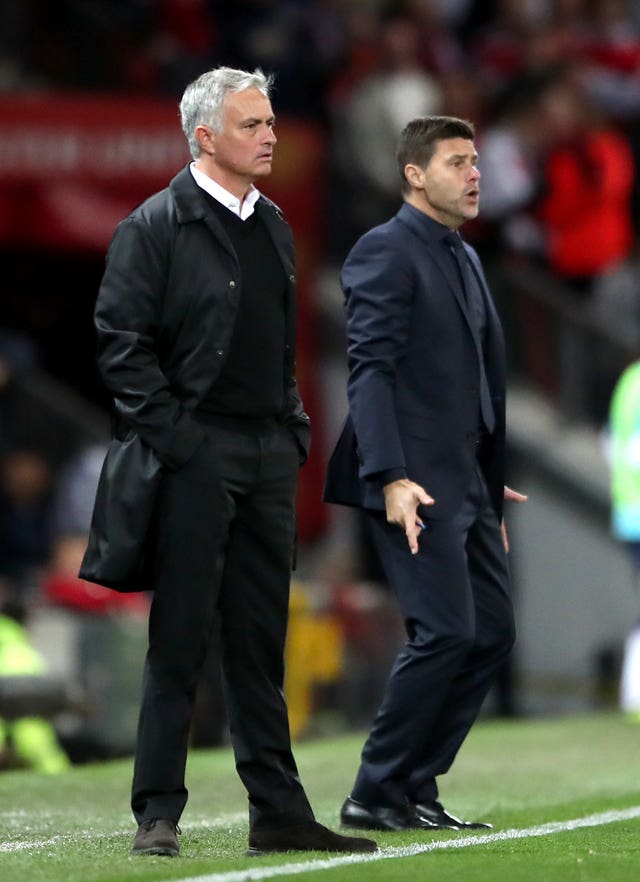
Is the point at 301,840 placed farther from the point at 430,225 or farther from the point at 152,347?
the point at 430,225

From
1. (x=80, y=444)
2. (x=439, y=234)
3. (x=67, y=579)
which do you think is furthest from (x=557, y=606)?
(x=439, y=234)

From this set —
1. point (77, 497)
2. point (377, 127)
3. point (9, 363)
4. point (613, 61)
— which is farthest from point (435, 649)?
point (613, 61)

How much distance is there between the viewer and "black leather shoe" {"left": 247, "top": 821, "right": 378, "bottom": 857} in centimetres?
617

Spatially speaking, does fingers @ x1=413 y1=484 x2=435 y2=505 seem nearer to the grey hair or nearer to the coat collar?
the coat collar

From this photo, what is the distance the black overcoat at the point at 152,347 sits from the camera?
6039 mm

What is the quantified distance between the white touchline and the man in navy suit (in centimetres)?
22

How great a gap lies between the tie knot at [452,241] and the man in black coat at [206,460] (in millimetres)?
839

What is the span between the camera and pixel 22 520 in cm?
1409

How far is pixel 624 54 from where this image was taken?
653 inches

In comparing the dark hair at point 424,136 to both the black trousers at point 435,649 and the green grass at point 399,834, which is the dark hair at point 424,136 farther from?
the green grass at point 399,834

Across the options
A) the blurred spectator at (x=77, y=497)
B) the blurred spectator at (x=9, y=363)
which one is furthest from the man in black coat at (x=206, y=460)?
the blurred spectator at (x=9, y=363)

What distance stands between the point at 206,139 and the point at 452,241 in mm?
1075

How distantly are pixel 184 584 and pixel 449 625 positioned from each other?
95cm

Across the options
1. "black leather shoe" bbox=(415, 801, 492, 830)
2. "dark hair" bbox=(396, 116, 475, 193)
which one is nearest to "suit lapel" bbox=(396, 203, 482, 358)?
"dark hair" bbox=(396, 116, 475, 193)
